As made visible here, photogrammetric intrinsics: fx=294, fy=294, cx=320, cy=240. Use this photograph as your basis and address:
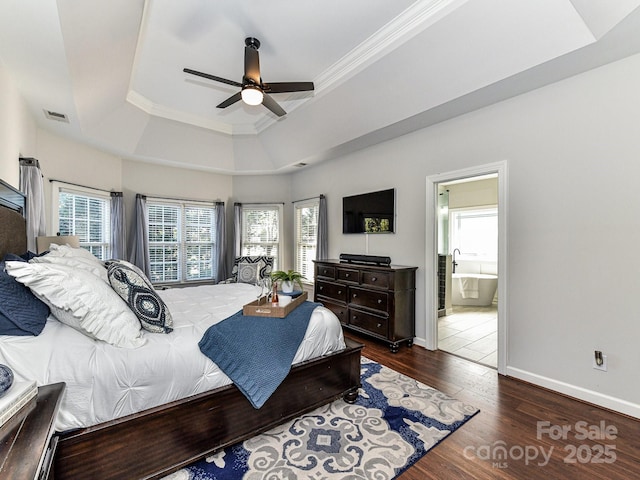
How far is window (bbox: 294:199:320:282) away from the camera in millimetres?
5672

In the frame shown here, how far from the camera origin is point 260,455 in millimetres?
1845

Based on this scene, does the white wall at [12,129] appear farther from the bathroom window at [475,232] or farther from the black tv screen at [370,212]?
the bathroom window at [475,232]

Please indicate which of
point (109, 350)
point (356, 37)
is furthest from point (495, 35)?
point (109, 350)

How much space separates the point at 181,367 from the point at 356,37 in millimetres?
3101

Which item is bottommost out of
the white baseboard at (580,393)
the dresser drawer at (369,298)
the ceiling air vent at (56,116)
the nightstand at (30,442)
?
the white baseboard at (580,393)

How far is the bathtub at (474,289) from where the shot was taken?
5.94 m

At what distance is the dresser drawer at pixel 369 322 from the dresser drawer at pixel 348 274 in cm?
44

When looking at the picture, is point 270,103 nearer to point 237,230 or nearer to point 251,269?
point 251,269

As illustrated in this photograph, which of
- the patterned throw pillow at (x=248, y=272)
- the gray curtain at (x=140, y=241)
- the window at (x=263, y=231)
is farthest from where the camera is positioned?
the window at (x=263, y=231)

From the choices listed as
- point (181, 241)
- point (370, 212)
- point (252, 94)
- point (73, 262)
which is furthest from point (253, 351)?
point (181, 241)

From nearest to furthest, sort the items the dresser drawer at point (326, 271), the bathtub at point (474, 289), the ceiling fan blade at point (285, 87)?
the ceiling fan blade at point (285, 87) < the dresser drawer at point (326, 271) < the bathtub at point (474, 289)

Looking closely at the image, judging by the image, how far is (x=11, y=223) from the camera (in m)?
2.18

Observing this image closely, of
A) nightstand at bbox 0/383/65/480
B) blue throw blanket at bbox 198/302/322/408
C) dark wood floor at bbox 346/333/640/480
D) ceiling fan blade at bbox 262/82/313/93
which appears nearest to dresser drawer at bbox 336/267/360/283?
dark wood floor at bbox 346/333/640/480

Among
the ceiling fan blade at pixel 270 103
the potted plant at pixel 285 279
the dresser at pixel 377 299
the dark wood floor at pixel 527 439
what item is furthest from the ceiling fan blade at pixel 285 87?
the dark wood floor at pixel 527 439
